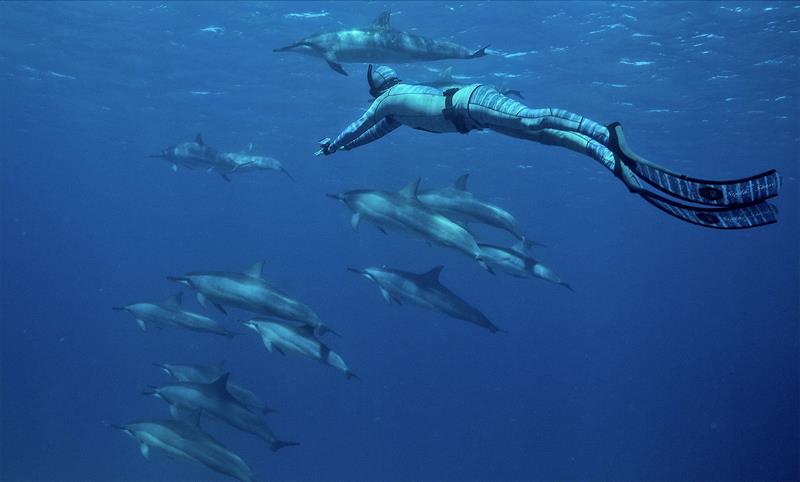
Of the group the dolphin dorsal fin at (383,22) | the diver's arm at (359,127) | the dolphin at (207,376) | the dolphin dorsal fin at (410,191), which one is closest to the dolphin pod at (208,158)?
the dolphin at (207,376)

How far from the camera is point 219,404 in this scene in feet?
30.3

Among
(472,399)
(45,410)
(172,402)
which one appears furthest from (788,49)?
(45,410)

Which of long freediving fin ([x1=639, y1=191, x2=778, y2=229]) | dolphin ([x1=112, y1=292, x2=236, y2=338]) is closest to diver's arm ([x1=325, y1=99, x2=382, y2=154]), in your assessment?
long freediving fin ([x1=639, y1=191, x2=778, y2=229])

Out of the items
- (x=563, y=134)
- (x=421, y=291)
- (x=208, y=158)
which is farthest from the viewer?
(x=208, y=158)

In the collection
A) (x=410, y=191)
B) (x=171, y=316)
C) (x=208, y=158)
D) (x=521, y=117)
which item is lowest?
(x=171, y=316)

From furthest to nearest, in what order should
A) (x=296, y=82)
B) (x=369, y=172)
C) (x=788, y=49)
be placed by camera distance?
(x=369, y=172) → (x=296, y=82) → (x=788, y=49)

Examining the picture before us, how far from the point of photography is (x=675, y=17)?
16438 millimetres

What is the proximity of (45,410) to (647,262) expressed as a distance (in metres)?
77.5

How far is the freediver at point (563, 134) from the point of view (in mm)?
3480

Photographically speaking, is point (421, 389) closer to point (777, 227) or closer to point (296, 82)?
point (296, 82)

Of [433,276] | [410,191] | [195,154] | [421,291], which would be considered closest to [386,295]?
[421,291]

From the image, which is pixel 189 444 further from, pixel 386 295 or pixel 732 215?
pixel 732 215

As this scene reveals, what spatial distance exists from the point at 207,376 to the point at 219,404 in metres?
1.31

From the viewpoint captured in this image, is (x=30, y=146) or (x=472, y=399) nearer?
(x=472, y=399)
